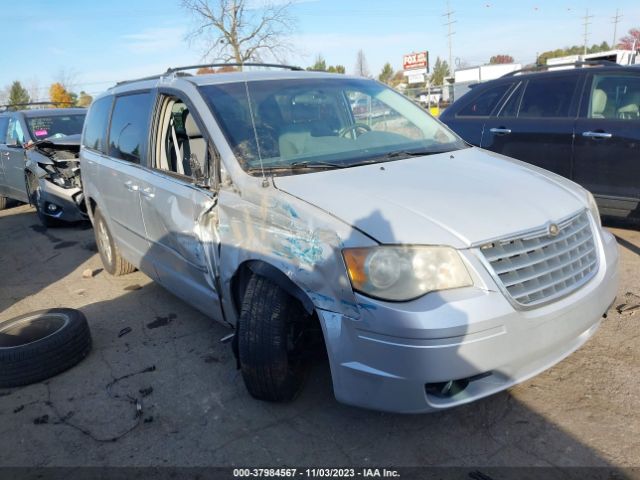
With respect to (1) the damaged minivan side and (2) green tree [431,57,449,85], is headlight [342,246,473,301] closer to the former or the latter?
(1) the damaged minivan side

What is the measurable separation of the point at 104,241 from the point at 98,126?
3.89 ft

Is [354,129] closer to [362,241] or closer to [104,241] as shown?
[362,241]

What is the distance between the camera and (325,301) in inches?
94.2

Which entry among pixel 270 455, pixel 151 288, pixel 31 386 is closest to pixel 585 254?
pixel 270 455

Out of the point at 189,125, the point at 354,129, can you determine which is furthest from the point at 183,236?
the point at 354,129

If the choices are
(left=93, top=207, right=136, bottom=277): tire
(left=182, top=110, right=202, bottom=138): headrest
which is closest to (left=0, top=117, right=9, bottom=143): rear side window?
(left=93, top=207, right=136, bottom=277): tire

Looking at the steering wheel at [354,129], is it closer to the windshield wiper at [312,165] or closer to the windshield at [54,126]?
the windshield wiper at [312,165]

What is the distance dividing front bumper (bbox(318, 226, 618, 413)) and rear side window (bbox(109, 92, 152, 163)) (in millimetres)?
2445

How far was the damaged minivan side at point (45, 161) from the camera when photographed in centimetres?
756

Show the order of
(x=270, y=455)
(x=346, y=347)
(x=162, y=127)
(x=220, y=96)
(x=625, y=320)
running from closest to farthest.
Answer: (x=346, y=347), (x=270, y=455), (x=220, y=96), (x=625, y=320), (x=162, y=127)

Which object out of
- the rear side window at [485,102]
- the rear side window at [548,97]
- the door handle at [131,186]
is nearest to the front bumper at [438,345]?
the door handle at [131,186]

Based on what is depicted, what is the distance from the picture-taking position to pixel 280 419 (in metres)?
2.87

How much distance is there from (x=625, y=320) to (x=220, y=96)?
3123 mm

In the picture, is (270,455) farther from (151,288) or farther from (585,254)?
(151,288)
